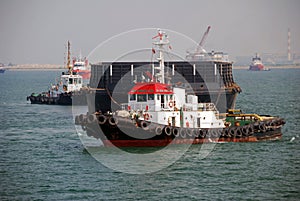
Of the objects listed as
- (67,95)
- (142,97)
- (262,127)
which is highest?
(67,95)

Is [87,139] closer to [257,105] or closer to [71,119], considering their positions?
[71,119]

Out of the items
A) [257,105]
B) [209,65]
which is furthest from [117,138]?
[257,105]

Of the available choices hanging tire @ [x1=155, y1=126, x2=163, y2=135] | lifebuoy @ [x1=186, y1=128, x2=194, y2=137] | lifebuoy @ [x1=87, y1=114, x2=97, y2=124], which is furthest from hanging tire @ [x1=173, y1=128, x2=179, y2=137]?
lifebuoy @ [x1=87, y1=114, x2=97, y2=124]

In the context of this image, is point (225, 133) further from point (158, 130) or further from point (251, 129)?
point (158, 130)

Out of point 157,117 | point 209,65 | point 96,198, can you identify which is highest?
point 209,65

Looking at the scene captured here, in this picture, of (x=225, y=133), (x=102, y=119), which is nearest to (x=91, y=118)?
(x=102, y=119)

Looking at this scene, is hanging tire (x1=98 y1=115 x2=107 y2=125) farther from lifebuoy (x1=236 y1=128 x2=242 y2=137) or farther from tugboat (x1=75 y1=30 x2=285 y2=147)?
lifebuoy (x1=236 y1=128 x2=242 y2=137)

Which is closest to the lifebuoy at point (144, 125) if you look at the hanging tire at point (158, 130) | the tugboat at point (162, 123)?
the tugboat at point (162, 123)

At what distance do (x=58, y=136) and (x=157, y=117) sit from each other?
35.5ft

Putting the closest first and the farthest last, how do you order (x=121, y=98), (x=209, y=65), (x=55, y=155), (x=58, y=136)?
(x=55, y=155), (x=58, y=136), (x=121, y=98), (x=209, y=65)

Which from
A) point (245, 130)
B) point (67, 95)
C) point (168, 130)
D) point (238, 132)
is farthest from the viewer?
point (67, 95)

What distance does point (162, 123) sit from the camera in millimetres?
45312

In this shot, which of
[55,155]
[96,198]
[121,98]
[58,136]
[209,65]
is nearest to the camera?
[96,198]

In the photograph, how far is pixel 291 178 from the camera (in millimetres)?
36938
